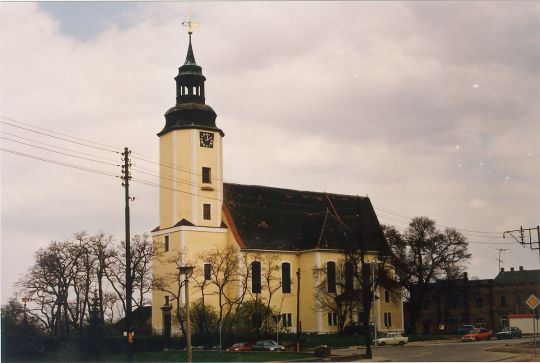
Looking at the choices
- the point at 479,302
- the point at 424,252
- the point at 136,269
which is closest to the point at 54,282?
the point at 136,269

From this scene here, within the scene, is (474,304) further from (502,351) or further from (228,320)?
(502,351)

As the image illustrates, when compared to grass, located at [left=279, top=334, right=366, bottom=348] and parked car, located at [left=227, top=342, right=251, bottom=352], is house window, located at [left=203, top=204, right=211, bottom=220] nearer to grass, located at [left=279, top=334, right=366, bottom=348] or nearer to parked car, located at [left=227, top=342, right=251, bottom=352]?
grass, located at [left=279, top=334, right=366, bottom=348]

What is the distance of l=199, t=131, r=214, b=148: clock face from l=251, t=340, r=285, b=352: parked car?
19624mm

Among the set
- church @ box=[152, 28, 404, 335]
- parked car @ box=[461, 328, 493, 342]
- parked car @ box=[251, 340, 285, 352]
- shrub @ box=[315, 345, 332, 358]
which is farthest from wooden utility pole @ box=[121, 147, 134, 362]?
parked car @ box=[461, 328, 493, 342]

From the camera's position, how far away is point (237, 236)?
62.8 meters

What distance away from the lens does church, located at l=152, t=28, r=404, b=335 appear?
60.5m

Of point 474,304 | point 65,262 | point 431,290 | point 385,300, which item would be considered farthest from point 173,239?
point 474,304

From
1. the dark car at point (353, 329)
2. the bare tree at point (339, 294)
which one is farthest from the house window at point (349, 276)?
the dark car at point (353, 329)

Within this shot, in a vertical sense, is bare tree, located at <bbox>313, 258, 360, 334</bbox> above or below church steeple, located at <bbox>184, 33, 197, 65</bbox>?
below

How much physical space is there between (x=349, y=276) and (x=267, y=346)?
17.1 metres

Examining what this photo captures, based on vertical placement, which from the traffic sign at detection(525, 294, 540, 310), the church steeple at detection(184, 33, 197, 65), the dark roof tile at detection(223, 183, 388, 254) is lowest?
the traffic sign at detection(525, 294, 540, 310)

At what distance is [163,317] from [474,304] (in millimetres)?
42283

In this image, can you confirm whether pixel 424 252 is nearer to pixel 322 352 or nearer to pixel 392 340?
pixel 392 340

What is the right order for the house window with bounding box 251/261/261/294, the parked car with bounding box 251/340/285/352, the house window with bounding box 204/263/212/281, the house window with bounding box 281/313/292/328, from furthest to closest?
the house window with bounding box 281/313/292/328, the house window with bounding box 251/261/261/294, the house window with bounding box 204/263/212/281, the parked car with bounding box 251/340/285/352
